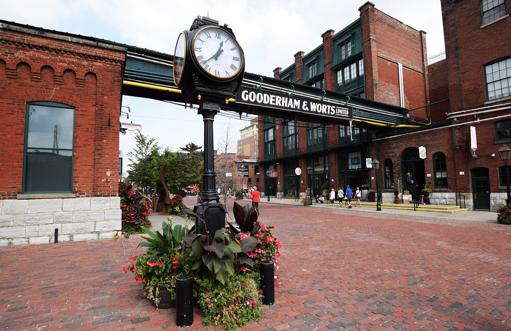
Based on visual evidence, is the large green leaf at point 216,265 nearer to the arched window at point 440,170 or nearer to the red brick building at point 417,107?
the red brick building at point 417,107

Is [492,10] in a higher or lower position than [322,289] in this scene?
higher

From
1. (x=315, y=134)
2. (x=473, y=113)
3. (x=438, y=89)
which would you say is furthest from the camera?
(x=315, y=134)

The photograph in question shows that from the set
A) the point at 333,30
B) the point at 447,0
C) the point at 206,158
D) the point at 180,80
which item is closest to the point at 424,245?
the point at 206,158

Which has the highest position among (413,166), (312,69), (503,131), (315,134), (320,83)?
(312,69)

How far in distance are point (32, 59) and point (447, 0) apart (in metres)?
24.4

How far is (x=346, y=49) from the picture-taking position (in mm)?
27969

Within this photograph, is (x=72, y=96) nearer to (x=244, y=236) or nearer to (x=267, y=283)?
(x=244, y=236)

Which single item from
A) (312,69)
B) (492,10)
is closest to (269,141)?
(312,69)

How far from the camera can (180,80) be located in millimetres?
4152

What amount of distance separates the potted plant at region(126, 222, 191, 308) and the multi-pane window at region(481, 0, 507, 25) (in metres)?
22.8

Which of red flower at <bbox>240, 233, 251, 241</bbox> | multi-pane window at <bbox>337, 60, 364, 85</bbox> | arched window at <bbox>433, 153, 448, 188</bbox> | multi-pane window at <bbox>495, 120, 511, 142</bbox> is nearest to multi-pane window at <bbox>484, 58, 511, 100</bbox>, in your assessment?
multi-pane window at <bbox>495, 120, 511, 142</bbox>

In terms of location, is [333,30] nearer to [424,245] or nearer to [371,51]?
[371,51]

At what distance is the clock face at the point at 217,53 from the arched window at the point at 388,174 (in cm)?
2173

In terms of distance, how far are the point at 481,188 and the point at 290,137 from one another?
22.0 metres
